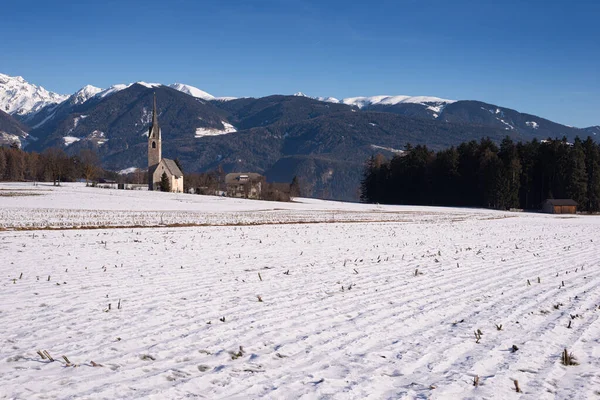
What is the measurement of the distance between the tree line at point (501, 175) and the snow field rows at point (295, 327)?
75.9 metres

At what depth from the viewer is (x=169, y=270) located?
49.9 ft

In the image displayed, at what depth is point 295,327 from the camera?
8.96 m

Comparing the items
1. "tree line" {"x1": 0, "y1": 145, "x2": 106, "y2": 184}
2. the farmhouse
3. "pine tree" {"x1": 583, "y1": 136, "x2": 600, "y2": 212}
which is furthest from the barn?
"tree line" {"x1": 0, "y1": 145, "x2": 106, "y2": 184}

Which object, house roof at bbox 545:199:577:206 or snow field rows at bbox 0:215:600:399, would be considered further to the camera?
house roof at bbox 545:199:577:206

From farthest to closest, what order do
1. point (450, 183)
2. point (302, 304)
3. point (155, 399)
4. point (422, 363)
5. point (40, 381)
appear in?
1. point (450, 183)
2. point (302, 304)
3. point (422, 363)
4. point (40, 381)
5. point (155, 399)

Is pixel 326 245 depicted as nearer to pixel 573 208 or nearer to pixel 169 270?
pixel 169 270

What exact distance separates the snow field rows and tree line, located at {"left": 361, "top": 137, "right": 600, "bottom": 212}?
75.9 metres

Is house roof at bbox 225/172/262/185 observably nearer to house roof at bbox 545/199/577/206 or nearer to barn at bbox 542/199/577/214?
house roof at bbox 545/199/577/206

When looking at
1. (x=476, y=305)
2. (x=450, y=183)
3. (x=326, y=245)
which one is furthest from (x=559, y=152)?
(x=476, y=305)

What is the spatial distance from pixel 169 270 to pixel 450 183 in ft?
306

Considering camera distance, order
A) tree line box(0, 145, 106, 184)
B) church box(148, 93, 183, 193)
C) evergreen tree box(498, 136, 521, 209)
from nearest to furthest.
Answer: evergreen tree box(498, 136, 521, 209), church box(148, 93, 183, 193), tree line box(0, 145, 106, 184)

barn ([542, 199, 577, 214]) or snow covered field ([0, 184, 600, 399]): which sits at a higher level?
barn ([542, 199, 577, 214])

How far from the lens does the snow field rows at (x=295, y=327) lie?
21.2 ft

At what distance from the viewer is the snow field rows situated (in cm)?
648
